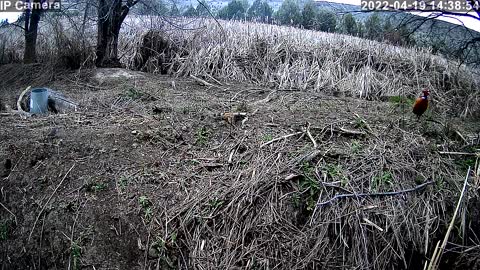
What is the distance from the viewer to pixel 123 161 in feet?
11.4

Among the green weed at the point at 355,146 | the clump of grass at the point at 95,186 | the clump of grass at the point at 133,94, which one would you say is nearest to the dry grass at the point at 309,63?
the clump of grass at the point at 133,94

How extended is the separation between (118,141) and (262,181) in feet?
4.83

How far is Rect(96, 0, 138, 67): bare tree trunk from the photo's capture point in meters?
6.04

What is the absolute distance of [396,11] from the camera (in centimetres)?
426

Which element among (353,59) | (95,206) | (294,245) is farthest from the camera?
(353,59)

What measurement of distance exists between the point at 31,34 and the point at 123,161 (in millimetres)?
4584

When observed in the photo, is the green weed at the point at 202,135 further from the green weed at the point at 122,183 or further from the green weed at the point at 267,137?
the green weed at the point at 122,183

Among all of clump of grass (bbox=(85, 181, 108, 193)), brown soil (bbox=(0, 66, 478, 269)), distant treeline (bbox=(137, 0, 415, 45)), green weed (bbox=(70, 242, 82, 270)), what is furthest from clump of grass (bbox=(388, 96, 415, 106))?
green weed (bbox=(70, 242, 82, 270))

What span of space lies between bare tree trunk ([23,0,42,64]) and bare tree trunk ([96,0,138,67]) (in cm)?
129

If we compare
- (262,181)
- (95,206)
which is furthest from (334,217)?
(95,206)

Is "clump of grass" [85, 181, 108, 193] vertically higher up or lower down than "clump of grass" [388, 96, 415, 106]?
lower down

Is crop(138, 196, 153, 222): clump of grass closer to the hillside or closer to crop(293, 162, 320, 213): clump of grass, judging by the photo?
the hillside

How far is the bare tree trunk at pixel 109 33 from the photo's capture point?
19.8 feet

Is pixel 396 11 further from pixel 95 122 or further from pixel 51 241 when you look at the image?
pixel 51 241
